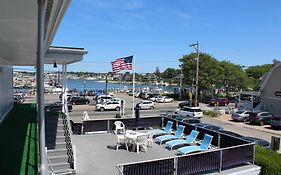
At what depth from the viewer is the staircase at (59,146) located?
11891mm

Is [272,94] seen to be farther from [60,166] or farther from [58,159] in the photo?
[60,166]

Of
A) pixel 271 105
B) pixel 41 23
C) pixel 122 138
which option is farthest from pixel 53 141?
pixel 271 105

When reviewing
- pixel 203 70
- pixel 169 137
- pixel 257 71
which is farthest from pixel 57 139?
pixel 257 71

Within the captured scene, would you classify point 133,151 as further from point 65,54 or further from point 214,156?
point 65,54

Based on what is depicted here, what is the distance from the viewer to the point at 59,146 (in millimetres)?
13211

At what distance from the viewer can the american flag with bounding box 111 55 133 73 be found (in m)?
27.7

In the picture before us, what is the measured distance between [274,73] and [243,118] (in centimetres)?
914

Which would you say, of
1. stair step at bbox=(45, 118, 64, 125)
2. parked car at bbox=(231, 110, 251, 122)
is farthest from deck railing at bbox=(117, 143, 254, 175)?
parked car at bbox=(231, 110, 251, 122)

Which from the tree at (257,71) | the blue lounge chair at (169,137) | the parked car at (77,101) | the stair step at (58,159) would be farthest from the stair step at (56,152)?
the tree at (257,71)

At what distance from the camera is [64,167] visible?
12.0 m

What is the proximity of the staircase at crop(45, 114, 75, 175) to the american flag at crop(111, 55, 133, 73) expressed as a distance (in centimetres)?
1269

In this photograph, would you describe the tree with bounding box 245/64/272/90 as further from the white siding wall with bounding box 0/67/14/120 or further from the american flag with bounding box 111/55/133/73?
the white siding wall with bounding box 0/67/14/120

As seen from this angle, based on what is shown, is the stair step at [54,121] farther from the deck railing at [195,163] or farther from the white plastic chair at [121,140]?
the deck railing at [195,163]

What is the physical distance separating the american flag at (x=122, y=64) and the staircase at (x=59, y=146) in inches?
499
